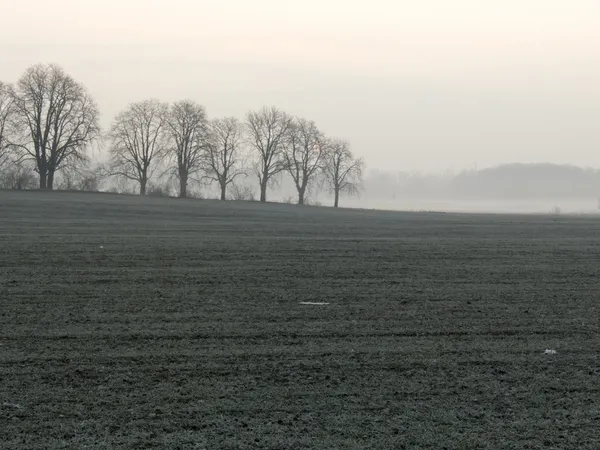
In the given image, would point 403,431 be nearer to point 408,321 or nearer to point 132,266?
point 408,321

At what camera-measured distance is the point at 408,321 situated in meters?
9.49

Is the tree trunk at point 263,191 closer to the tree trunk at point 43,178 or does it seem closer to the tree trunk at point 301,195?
the tree trunk at point 301,195

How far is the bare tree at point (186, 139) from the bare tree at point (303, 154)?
478 inches

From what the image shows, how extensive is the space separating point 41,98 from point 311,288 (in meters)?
66.0

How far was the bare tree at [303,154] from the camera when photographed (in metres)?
90.8

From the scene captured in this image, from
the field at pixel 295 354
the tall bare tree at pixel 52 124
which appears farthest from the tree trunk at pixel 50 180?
the field at pixel 295 354

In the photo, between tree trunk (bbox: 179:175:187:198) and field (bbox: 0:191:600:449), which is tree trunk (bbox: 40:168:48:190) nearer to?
tree trunk (bbox: 179:175:187:198)

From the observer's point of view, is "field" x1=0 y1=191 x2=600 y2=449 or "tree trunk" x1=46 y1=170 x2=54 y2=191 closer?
"field" x1=0 y1=191 x2=600 y2=449

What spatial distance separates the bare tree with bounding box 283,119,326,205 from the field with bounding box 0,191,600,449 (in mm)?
74833

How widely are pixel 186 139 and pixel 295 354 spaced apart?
77614mm

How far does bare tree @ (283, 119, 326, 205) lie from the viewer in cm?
9081

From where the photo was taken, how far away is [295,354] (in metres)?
7.62

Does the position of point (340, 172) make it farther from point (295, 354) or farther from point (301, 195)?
point (295, 354)

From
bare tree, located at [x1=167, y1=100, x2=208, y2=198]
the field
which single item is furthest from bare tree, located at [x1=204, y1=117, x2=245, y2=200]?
the field
